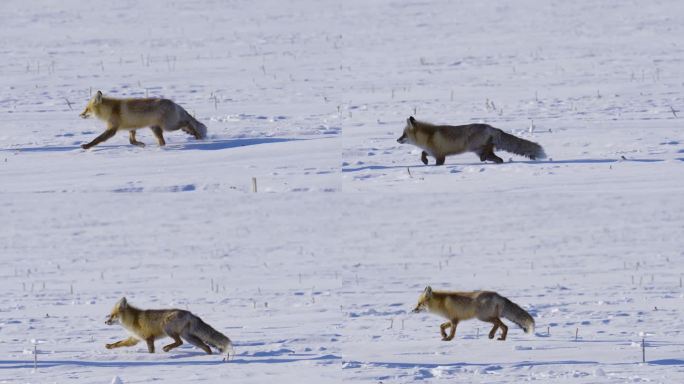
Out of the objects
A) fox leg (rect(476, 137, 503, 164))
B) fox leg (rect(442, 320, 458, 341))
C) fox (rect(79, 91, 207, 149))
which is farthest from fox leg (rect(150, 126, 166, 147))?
fox leg (rect(442, 320, 458, 341))

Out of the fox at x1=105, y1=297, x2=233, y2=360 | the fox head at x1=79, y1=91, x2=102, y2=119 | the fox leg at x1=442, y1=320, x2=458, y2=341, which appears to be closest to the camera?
the fox at x1=105, y1=297, x2=233, y2=360

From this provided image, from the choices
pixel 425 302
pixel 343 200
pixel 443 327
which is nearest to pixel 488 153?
pixel 425 302

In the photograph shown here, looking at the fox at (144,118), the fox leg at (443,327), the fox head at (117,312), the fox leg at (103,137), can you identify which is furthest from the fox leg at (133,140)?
the fox leg at (443,327)

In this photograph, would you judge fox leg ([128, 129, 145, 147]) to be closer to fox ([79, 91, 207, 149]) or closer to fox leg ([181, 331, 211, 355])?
fox ([79, 91, 207, 149])

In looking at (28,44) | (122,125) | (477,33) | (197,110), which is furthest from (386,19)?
(122,125)

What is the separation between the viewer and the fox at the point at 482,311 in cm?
1207

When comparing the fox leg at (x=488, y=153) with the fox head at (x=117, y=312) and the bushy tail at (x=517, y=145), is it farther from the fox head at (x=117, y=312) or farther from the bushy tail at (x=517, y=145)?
the fox head at (x=117, y=312)

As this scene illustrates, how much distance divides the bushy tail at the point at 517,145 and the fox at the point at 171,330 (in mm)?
3867

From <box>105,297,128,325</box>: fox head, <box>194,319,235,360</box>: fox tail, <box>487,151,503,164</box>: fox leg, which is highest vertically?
<box>487,151,503,164</box>: fox leg

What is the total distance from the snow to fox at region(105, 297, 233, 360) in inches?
7.3

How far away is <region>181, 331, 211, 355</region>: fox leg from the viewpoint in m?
11.1

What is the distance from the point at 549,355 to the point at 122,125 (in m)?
5.51

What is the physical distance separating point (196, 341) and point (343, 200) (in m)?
15.3

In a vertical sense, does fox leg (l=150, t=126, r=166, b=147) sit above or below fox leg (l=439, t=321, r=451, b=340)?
above
